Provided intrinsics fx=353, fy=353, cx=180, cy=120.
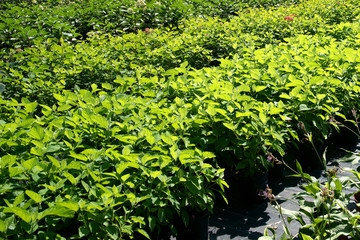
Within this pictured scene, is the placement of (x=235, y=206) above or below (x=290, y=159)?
below

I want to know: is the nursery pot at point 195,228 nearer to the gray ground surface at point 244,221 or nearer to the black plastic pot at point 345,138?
the gray ground surface at point 244,221

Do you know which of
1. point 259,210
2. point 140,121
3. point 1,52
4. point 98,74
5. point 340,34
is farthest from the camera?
point 340,34

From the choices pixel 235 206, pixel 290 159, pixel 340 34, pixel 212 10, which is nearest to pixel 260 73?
pixel 290 159

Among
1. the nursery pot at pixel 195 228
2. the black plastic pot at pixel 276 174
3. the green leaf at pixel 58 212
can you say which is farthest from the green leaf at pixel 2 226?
the black plastic pot at pixel 276 174

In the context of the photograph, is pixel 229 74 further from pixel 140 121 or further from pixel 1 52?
pixel 1 52

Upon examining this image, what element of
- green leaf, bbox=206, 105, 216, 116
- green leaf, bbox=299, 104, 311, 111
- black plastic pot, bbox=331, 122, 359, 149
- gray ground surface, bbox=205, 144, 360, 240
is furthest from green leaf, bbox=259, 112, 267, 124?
black plastic pot, bbox=331, 122, 359, 149

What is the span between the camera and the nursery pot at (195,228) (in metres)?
2.37

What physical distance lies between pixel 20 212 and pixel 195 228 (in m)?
1.22

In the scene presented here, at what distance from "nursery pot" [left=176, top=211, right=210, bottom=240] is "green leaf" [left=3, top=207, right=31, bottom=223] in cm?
112

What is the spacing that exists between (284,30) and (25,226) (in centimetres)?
550

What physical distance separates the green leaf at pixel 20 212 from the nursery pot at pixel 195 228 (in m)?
1.12

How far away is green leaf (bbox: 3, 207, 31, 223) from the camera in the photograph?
1530 mm

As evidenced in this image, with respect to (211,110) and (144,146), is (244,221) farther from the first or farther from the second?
(144,146)

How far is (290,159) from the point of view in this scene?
3.31 m
